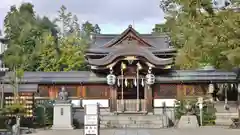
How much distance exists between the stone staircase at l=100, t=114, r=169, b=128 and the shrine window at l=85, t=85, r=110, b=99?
2491 mm

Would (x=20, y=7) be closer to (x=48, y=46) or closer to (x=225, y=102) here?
(x=48, y=46)

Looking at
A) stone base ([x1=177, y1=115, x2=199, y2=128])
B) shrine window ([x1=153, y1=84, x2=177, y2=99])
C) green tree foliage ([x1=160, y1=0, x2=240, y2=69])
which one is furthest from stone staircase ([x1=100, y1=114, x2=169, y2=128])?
green tree foliage ([x1=160, y1=0, x2=240, y2=69])

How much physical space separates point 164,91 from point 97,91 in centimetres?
497

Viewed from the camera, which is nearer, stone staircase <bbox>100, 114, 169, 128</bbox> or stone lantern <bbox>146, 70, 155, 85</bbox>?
stone staircase <bbox>100, 114, 169, 128</bbox>

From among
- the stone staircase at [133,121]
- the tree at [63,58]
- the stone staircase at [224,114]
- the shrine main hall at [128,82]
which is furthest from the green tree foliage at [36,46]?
the stone staircase at [224,114]

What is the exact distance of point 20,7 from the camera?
2456 inches

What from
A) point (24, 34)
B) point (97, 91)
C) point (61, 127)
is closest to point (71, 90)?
point (97, 91)

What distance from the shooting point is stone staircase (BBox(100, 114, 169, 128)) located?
92.5ft

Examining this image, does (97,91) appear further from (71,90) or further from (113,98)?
(71,90)

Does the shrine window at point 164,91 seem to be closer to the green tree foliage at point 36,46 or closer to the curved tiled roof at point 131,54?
the curved tiled roof at point 131,54

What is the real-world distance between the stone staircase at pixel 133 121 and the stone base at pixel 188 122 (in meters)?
1.50

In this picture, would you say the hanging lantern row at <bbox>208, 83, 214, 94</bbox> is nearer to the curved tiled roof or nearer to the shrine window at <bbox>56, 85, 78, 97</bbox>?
the curved tiled roof

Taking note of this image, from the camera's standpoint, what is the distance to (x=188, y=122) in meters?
26.8

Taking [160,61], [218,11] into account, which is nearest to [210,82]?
[160,61]
